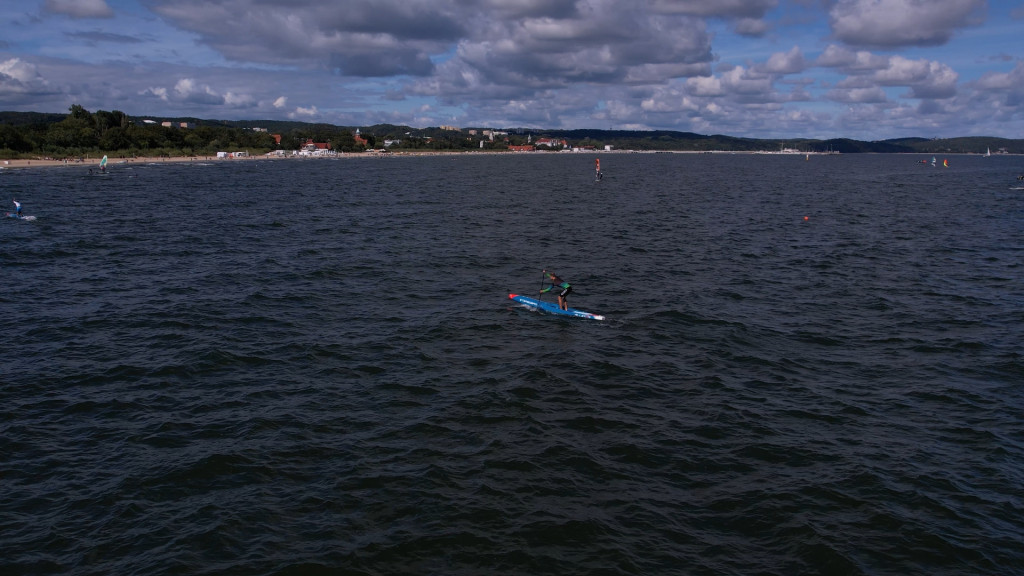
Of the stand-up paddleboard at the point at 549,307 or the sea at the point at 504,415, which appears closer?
the sea at the point at 504,415

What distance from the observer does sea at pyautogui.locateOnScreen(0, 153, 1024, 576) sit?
1702 centimetres

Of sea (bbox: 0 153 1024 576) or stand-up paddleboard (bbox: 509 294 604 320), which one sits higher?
stand-up paddleboard (bbox: 509 294 604 320)

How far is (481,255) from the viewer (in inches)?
2096

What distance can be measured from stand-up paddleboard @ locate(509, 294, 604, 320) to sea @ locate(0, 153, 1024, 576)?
0.62 m

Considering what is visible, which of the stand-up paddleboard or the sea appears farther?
the stand-up paddleboard

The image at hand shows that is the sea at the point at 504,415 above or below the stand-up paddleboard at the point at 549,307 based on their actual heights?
below

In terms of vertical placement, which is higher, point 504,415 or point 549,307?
point 549,307

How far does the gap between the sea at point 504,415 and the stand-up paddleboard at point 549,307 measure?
0.62 metres

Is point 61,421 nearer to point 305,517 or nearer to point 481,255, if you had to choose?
point 305,517

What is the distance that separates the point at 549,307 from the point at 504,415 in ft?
42.9

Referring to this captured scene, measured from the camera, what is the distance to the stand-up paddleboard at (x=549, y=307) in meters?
35.4

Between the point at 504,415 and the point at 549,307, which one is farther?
the point at 549,307

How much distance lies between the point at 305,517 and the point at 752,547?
40.6 ft

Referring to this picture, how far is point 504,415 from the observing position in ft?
79.2
